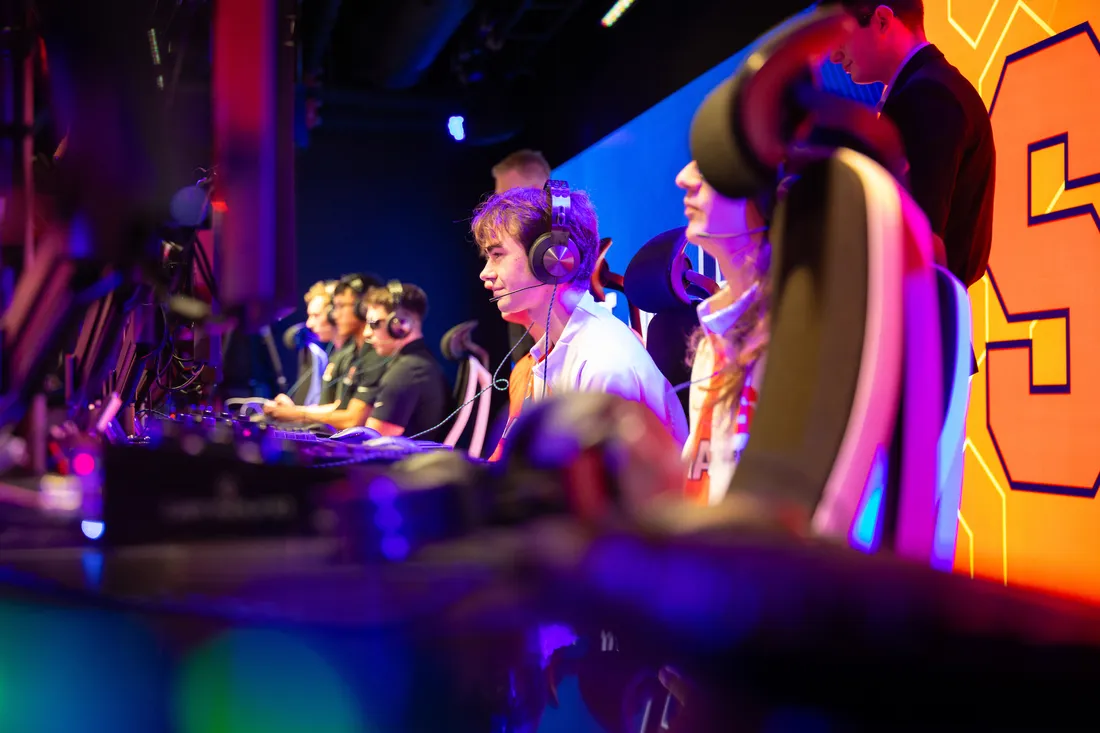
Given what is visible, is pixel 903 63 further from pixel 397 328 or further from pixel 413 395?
pixel 397 328

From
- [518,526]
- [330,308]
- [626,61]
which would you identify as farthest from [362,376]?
[518,526]

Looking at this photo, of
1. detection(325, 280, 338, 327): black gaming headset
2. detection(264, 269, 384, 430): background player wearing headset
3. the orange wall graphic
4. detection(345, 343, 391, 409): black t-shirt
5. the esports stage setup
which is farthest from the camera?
detection(325, 280, 338, 327): black gaming headset

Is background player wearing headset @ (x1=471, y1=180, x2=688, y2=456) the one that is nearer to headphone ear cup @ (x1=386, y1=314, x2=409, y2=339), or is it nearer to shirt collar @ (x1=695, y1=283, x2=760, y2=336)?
shirt collar @ (x1=695, y1=283, x2=760, y2=336)

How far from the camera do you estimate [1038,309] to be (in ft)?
9.32

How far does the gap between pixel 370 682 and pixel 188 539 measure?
0.20m

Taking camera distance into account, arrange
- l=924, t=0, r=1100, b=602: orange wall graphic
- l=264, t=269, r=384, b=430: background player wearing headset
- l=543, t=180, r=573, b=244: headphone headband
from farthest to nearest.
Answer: l=264, t=269, r=384, b=430: background player wearing headset, l=924, t=0, r=1100, b=602: orange wall graphic, l=543, t=180, r=573, b=244: headphone headband

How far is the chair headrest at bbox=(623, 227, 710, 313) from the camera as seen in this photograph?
1849mm

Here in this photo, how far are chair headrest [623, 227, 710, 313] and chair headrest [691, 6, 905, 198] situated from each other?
1014mm

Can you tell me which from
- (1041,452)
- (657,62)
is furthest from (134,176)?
(657,62)

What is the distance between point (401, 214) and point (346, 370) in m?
3.68

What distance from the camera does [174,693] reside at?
0.48m

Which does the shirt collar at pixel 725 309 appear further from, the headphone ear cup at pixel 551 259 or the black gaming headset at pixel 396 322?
the black gaming headset at pixel 396 322

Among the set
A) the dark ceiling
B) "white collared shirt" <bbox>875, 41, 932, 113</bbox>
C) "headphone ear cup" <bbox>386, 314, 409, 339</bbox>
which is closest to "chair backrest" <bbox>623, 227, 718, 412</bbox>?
"white collared shirt" <bbox>875, 41, 932, 113</bbox>

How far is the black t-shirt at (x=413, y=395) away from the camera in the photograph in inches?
179
